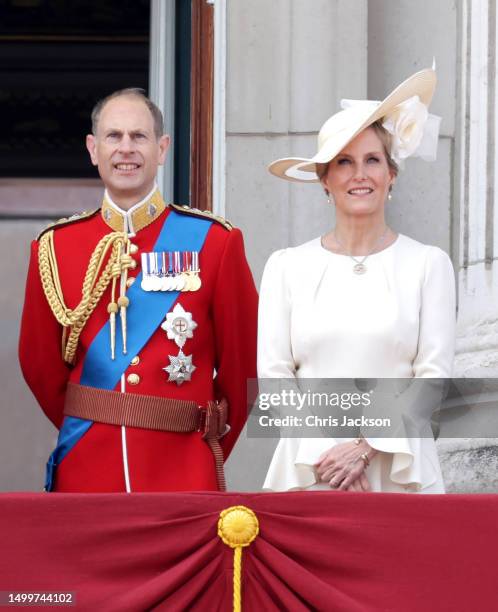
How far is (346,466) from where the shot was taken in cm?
429

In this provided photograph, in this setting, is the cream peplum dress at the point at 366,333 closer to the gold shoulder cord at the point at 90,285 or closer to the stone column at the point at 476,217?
the gold shoulder cord at the point at 90,285

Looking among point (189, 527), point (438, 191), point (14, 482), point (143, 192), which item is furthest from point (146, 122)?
point (14, 482)

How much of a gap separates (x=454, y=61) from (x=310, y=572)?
2787 mm

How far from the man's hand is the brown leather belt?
570 mm

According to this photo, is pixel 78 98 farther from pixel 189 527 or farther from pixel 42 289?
pixel 189 527

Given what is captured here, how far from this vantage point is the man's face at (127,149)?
4.87 m

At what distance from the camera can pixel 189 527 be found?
4082 mm

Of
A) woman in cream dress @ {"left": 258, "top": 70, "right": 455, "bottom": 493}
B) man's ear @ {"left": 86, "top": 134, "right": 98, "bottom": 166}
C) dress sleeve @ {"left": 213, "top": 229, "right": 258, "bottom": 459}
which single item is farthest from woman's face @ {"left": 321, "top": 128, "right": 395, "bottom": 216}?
man's ear @ {"left": 86, "top": 134, "right": 98, "bottom": 166}

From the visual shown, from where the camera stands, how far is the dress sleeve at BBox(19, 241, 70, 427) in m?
4.95

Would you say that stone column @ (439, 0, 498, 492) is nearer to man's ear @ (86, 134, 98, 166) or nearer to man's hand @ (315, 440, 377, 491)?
man's hand @ (315, 440, 377, 491)

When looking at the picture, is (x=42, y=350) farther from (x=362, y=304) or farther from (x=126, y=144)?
(x=362, y=304)

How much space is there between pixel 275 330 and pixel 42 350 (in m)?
0.80

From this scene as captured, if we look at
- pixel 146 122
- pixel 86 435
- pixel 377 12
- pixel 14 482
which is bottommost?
pixel 14 482

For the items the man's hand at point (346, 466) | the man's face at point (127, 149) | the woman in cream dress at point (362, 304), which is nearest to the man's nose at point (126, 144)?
the man's face at point (127, 149)
